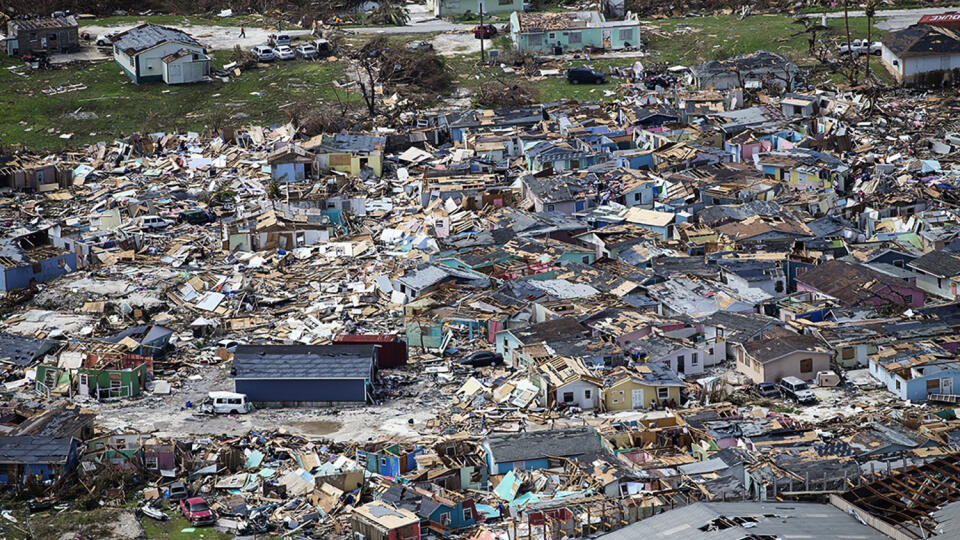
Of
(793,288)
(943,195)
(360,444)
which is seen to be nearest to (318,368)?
(360,444)

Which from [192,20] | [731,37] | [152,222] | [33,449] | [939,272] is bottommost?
[33,449]

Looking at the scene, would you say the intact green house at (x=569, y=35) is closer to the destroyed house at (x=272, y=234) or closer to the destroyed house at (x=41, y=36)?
the destroyed house at (x=41, y=36)

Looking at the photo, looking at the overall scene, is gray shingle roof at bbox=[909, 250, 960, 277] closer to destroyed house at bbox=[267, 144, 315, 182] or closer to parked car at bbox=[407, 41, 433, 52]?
destroyed house at bbox=[267, 144, 315, 182]

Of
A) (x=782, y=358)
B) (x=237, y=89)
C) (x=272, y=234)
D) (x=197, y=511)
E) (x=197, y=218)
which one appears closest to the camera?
(x=197, y=511)

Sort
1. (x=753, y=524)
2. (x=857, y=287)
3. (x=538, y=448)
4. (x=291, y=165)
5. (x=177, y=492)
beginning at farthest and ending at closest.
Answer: (x=291, y=165), (x=857, y=287), (x=538, y=448), (x=177, y=492), (x=753, y=524)

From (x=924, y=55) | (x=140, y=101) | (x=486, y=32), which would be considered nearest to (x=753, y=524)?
(x=924, y=55)

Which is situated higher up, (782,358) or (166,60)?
→ (166,60)

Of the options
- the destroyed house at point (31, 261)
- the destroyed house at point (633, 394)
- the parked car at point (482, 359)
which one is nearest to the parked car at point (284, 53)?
the destroyed house at point (31, 261)

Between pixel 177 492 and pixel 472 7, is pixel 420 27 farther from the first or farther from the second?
pixel 177 492
